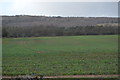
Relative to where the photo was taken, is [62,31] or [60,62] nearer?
[60,62]

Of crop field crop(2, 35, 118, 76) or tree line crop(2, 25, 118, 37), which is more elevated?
tree line crop(2, 25, 118, 37)

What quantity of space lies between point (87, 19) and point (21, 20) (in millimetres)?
27142

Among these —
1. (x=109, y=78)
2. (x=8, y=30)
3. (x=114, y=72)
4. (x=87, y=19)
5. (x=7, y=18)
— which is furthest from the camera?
(x=87, y=19)

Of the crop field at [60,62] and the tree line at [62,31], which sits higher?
the tree line at [62,31]

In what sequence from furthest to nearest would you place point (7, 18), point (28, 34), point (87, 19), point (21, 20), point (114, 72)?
point (87, 19)
point (21, 20)
point (7, 18)
point (28, 34)
point (114, 72)

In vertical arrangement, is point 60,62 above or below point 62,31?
below

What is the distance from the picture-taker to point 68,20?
115 metres

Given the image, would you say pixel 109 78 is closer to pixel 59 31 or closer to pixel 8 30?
pixel 8 30

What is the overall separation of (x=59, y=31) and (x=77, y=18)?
3148 cm

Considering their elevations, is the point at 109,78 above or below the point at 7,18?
below

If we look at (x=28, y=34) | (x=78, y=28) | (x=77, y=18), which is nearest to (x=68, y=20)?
(x=77, y=18)

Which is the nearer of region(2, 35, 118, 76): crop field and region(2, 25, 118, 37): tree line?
region(2, 35, 118, 76): crop field

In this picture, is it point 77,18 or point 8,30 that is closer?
point 8,30

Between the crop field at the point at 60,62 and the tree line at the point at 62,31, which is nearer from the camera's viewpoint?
the crop field at the point at 60,62
